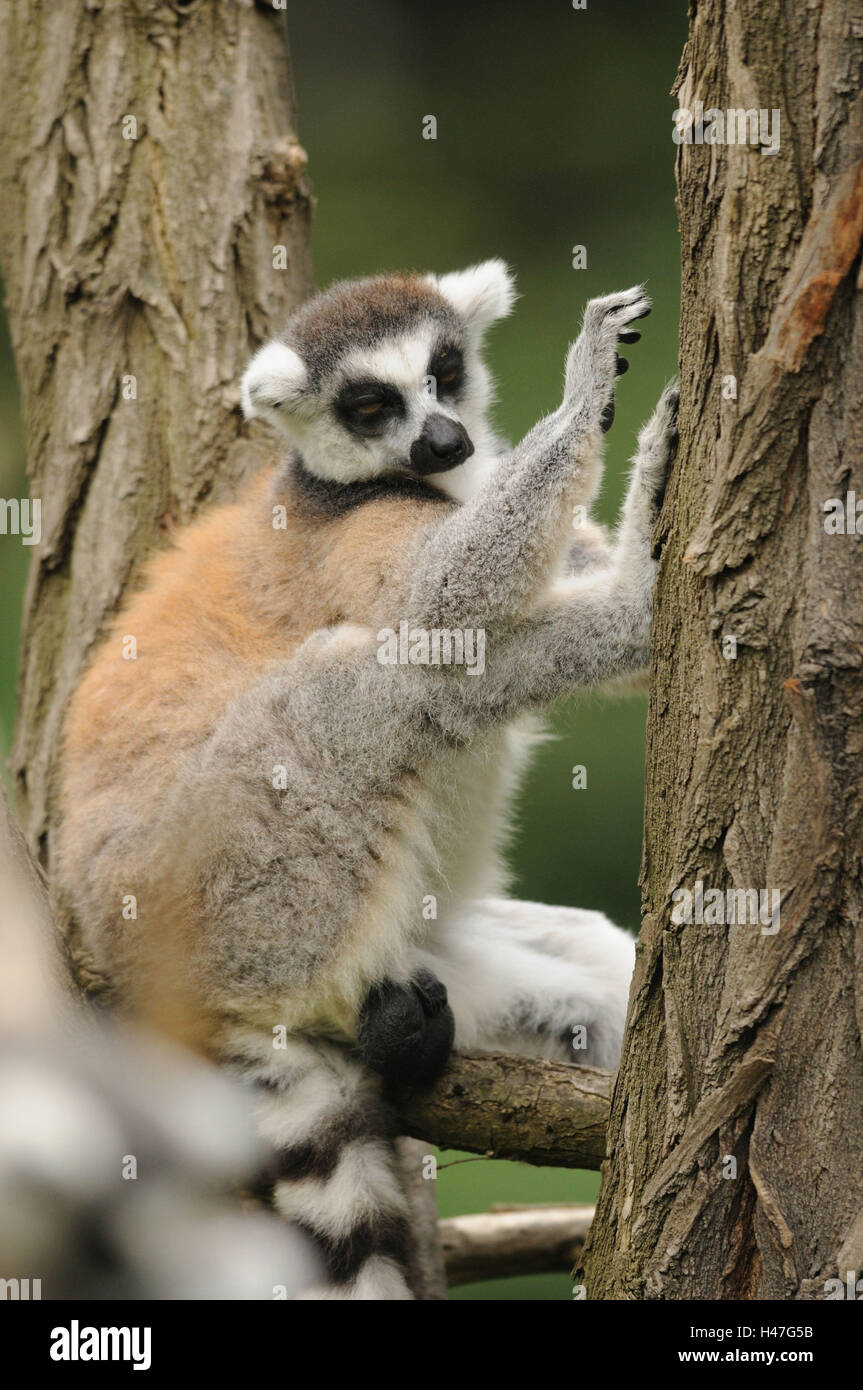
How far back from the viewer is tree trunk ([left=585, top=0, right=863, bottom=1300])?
156cm

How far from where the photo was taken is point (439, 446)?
269cm

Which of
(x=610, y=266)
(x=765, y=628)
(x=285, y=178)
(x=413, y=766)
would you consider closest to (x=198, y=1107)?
(x=413, y=766)

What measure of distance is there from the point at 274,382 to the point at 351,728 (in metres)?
0.78

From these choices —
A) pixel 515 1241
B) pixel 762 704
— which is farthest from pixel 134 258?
pixel 515 1241

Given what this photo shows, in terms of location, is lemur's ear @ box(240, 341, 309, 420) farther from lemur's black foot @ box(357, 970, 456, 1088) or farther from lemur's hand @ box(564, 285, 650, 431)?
lemur's black foot @ box(357, 970, 456, 1088)

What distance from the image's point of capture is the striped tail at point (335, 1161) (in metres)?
2.32

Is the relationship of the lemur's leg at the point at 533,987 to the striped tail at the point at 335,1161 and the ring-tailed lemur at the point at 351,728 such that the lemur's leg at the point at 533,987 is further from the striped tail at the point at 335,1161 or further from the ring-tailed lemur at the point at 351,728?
the striped tail at the point at 335,1161

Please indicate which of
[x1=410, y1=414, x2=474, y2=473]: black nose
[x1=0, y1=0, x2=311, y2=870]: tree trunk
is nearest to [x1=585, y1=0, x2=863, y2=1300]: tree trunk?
[x1=410, y1=414, x2=474, y2=473]: black nose

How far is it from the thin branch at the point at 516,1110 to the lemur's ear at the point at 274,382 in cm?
136

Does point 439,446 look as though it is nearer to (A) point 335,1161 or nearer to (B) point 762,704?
(B) point 762,704

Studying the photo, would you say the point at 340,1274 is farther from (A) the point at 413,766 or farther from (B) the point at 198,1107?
(A) the point at 413,766

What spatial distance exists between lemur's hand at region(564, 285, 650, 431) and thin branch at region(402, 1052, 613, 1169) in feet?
3.87

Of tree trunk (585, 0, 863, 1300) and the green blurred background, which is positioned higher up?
Result: the green blurred background

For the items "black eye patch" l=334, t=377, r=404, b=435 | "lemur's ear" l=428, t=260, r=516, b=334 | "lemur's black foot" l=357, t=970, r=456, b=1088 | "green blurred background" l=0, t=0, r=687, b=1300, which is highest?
"green blurred background" l=0, t=0, r=687, b=1300
